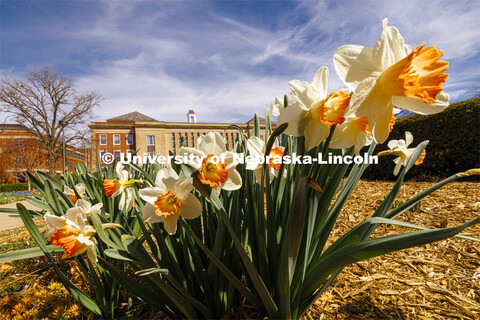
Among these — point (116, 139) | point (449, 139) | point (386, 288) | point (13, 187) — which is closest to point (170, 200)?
point (386, 288)

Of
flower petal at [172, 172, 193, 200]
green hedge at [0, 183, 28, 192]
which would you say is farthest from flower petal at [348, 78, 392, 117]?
green hedge at [0, 183, 28, 192]

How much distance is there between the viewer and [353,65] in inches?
17.8

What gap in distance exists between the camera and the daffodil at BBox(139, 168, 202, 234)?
0.62 m

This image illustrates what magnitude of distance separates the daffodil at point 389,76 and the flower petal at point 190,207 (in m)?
0.46

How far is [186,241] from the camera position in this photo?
0.81 metres

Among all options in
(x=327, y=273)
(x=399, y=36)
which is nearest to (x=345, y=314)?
(x=327, y=273)

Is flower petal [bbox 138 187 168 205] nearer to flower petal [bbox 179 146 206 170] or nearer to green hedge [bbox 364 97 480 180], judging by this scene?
flower petal [bbox 179 146 206 170]

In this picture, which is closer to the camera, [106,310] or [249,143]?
[249,143]

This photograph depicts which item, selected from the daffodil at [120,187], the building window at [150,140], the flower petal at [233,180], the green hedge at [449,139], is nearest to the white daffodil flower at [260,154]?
the flower petal at [233,180]

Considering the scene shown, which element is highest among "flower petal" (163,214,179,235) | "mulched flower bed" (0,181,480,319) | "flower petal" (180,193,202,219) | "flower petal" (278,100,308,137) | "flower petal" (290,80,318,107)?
"flower petal" (290,80,318,107)

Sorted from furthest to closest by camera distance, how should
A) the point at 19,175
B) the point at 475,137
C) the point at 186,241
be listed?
1. the point at 19,175
2. the point at 475,137
3. the point at 186,241

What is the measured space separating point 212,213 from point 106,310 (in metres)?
0.64

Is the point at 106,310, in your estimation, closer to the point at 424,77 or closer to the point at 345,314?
the point at 345,314

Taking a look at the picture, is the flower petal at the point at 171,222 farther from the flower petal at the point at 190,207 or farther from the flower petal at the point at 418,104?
the flower petal at the point at 418,104
